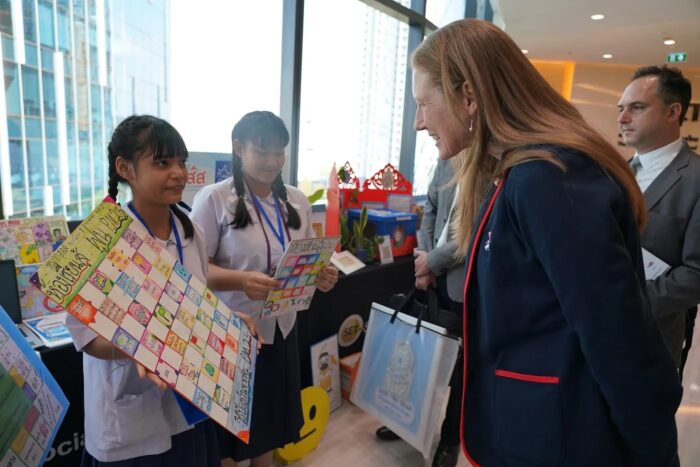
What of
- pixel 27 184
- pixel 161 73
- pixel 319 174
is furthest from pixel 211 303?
pixel 319 174

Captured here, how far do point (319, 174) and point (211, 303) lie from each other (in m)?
2.26

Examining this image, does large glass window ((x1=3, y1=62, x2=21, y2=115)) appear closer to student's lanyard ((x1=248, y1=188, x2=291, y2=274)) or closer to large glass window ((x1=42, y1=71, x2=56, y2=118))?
large glass window ((x1=42, y1=71, x2=56, y2=118))

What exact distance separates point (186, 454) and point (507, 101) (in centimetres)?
120

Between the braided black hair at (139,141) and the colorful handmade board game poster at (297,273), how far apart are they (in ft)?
1.51

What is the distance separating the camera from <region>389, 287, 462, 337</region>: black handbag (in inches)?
78.0

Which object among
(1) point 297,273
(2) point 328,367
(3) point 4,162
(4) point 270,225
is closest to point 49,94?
(3) point 4,162

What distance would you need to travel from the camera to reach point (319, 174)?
10.5 ft

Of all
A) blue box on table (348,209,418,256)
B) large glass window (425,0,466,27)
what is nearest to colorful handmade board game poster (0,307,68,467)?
blue box on table (348,209,418,256)

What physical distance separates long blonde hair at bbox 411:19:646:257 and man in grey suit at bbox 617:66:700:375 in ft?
3.20

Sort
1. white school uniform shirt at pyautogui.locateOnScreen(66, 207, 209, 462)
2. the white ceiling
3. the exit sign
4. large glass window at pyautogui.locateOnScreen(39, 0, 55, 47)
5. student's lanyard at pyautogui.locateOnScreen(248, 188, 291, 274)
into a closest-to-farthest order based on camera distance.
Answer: white school uniform shirt at pyautogui.locateOnScreen(66, 207, 209, 462) < student's lanyard at pyautogui.locateOnScreen(248, 188, 291, 274) < large glass window at pyautogui.locateOnScreen(39, 0, 55, 47) < the white ceiling < the exit sign

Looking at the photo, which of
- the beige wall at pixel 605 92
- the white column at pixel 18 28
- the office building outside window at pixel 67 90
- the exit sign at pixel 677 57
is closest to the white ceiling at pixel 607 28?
the exit sign at pixel 677 57

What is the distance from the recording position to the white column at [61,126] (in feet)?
5.65

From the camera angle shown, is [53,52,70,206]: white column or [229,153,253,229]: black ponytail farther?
[53,52,70,206]: white column

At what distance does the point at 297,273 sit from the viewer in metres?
1.50
